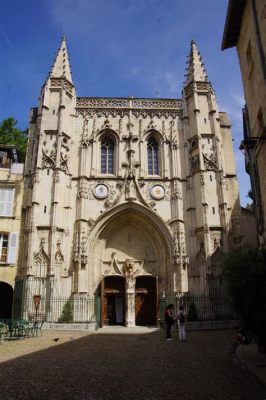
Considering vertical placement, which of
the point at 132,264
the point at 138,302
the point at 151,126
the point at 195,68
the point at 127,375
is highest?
the point at 195,68

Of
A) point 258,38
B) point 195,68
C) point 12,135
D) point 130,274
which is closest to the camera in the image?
point 258,38

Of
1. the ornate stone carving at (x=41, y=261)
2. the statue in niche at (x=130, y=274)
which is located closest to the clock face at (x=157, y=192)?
the statue in niche at (x=130, y=274)

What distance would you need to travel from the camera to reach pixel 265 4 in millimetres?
10648

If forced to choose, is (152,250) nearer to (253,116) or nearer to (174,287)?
(174,287)

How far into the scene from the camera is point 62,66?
27.2m

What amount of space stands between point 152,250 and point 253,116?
13823 mm

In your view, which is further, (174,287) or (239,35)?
(174,287)

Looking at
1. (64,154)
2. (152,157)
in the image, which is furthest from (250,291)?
(152,157)

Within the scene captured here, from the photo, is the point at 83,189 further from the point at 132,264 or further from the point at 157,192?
the point at 132,264

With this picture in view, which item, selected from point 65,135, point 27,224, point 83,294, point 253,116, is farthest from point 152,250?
point 253,116

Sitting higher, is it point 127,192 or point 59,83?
point 59,83

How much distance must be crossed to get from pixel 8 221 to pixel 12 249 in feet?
6.52

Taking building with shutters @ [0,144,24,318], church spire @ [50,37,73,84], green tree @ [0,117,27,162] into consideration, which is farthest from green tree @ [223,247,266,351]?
green tree @ [0,117,27,162]

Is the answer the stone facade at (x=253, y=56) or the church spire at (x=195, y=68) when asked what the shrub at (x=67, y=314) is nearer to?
the stone facade at (x=253, y=56)
